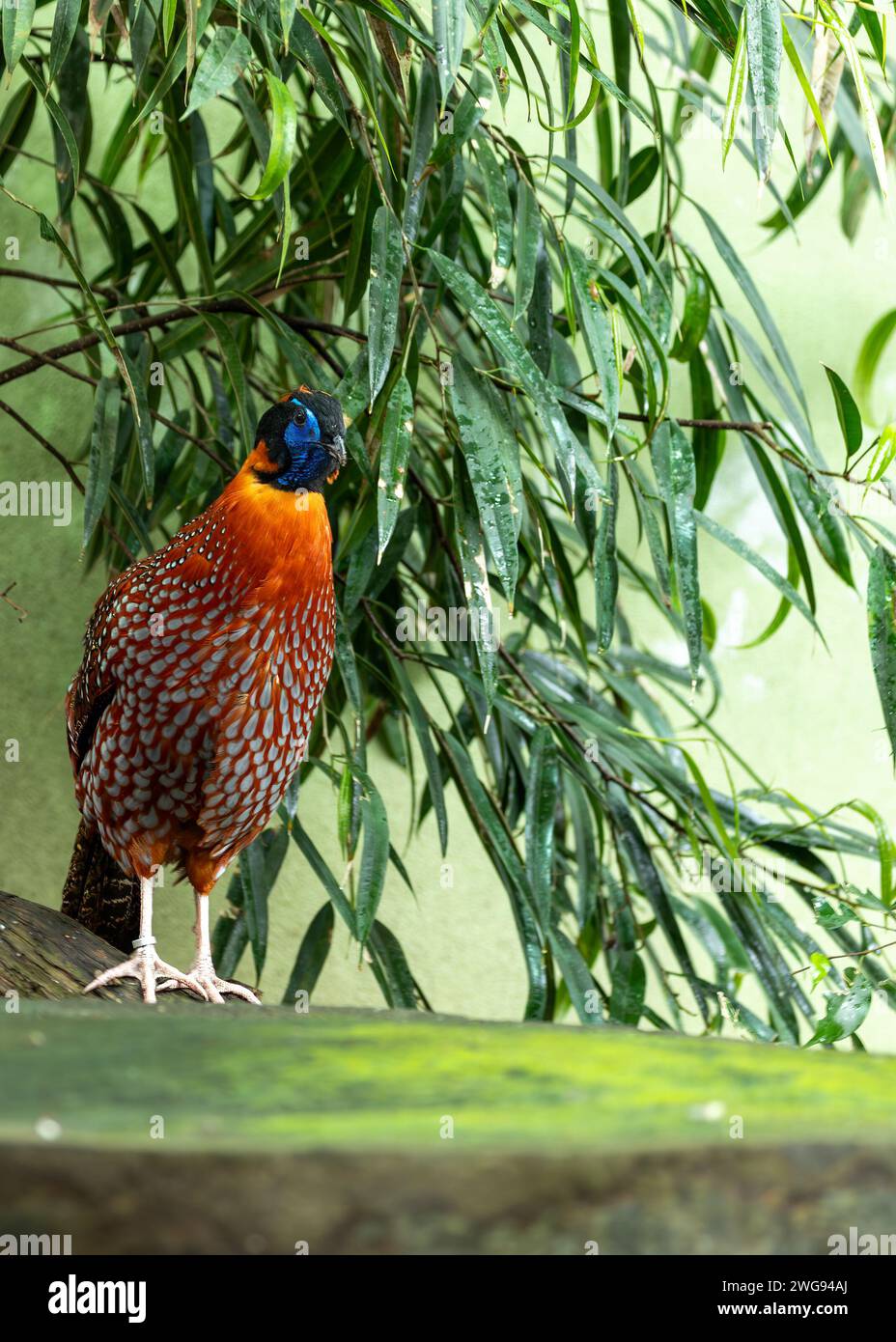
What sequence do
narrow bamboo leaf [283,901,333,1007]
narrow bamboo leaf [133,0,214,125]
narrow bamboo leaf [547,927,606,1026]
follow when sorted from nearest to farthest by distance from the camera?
narrow bamboo leaf [133,0,214,125]
narrow bamboo leaf [547,927,606,1026]
narrow bamboo leaf [283,901,333,1007]

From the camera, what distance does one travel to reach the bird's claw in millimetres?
1481

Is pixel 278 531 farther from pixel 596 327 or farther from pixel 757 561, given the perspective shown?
pixel 757 561

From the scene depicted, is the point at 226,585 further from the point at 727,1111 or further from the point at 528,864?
the point at 727,1111

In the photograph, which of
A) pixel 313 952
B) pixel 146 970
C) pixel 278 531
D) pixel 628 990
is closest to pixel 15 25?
pixel 278 531

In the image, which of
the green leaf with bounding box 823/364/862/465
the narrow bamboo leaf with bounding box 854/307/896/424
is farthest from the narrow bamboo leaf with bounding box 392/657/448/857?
the narrow bamboo leaf with bounding box 854/307/896/424

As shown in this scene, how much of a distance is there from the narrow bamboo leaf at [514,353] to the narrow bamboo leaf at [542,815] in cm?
46

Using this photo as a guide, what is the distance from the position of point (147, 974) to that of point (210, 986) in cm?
11

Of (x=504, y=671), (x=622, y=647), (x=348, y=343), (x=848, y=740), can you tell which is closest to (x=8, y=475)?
(x=348, y=343)

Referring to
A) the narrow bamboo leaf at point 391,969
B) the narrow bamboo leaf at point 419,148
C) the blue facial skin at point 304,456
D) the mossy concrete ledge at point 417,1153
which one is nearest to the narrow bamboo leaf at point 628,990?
the narrow bamboo leaf at point 391,969

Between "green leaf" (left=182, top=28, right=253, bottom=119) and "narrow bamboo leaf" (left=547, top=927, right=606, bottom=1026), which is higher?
"green leaf" (left=182, top=28, right=253, bottom=119)

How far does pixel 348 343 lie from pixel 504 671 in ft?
2.59

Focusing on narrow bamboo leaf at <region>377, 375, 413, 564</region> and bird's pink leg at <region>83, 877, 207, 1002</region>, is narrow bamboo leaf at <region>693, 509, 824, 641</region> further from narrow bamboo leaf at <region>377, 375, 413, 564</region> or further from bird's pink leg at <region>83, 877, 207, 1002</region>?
bird's pink leg at <region>83, 877, 207, 1002</region>

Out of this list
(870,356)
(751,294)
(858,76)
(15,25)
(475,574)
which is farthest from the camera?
(870,356)

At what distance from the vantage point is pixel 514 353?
61.6 inches
